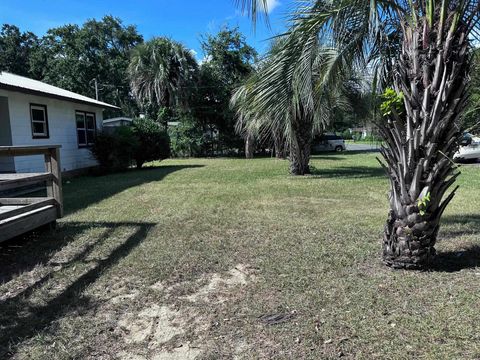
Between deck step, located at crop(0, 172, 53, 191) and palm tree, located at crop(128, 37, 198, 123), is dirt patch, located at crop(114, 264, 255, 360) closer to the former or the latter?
deck step, located at crop(0, 172, 53, 191)

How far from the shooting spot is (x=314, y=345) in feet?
9.29

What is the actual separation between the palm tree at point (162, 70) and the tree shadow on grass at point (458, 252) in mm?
20965

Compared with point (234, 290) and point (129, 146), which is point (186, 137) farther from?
point (234, 290)

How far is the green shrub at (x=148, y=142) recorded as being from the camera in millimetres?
18062

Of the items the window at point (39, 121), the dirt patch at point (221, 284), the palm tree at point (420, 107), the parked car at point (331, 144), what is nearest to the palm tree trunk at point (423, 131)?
the palm tree at point (420, 107)

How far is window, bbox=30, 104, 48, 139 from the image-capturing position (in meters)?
12.6

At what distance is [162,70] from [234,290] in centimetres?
2216

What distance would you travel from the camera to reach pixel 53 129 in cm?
1373

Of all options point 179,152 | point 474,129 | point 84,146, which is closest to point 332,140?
point 179,152

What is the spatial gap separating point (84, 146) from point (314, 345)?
15.2m

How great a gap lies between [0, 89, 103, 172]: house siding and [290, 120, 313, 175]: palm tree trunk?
8437 millimetres

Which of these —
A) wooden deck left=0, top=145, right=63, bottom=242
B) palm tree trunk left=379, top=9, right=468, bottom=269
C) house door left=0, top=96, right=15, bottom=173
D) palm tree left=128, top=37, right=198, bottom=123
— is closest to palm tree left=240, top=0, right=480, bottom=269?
palm tree trunk left=379, top=9, right=468, bottom=269

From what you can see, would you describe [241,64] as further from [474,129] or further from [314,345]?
[314,345]

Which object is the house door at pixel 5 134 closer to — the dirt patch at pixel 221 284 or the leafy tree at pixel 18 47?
the dirt patch at pixel 221 284
